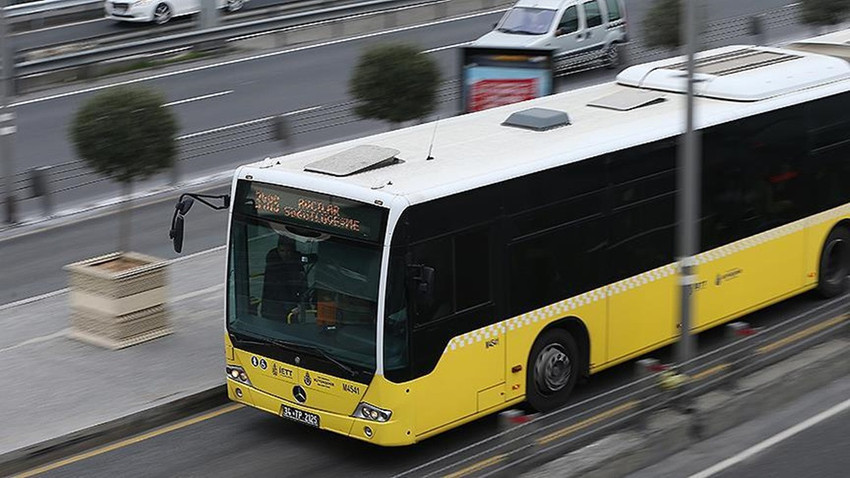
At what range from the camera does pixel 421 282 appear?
38.1 ft

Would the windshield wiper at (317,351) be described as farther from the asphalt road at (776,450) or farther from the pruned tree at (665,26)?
the pruned tree at (665,26)

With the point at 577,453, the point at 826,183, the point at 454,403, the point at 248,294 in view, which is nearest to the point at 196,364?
the point at 248,294

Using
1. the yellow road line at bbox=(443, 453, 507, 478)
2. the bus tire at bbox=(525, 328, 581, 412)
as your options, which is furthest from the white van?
the yellow road line at bbox=(443, 453, 507, 478)

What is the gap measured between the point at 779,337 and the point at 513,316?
2.85m

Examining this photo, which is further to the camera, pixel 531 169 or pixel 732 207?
pixel 732 207

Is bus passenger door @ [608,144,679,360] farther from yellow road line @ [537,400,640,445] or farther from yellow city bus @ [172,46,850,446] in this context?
yellow road line @ [537,400,640,445]

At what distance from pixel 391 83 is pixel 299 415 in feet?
36.5

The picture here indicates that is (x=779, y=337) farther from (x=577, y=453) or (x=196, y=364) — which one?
(x=196, y=364)

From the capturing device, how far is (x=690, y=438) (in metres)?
12.1

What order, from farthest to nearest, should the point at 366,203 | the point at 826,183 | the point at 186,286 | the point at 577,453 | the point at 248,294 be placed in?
the point at 186,286, the point at 826,183, the point at 248,294, the point at 366,203, the point at 577,453

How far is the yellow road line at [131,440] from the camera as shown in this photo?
12.6 meters

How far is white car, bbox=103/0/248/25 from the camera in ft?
131

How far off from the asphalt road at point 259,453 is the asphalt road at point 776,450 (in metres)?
0.16

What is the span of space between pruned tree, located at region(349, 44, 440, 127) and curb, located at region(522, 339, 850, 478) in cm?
1043
